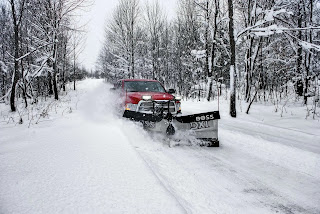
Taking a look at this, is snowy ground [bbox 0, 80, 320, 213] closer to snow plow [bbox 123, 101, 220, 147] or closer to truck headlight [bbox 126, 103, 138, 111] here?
snow plow [bbox 123, 101, 220, 147]

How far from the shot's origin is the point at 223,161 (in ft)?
11.6

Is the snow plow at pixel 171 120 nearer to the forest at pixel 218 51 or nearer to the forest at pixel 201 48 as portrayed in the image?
the forest at pixel 201 48

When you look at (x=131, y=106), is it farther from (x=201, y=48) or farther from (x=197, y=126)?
(x=201, y=48)

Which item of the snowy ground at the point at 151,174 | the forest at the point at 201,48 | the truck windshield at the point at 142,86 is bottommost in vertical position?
the snowy ground at the point at 151,174

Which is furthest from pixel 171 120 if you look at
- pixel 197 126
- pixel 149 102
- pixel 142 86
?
pixel 142 86

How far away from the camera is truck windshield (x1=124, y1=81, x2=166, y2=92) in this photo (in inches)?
274

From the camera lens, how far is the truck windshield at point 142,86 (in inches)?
274

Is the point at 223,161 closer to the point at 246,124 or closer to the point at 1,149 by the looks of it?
the point at 246,124

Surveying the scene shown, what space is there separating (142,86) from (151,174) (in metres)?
4.86

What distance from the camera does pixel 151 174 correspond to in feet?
8.59

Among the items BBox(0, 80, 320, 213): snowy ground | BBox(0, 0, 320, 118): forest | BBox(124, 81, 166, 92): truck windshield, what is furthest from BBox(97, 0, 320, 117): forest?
BBox(0, 80, 320, 213): snowy ground

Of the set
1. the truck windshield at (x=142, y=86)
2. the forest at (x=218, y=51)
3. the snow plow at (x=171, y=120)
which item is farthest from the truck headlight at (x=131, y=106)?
the forest at (x=218, y=51)

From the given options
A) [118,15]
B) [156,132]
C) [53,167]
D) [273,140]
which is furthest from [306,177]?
[118,15]

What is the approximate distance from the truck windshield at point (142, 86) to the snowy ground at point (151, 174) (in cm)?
244
